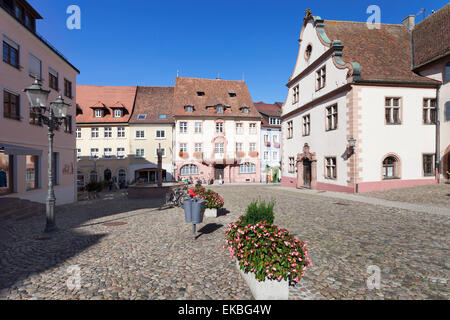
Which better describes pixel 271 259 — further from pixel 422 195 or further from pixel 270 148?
pixel 270 148

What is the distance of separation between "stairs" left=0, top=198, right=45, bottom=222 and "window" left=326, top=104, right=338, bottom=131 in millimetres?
18884

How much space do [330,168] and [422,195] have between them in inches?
244

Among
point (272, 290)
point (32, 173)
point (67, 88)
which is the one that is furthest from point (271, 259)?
point (67, 88)

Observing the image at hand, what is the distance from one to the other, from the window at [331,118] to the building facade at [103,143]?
81.0ft

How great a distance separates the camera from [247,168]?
3578 centimetres

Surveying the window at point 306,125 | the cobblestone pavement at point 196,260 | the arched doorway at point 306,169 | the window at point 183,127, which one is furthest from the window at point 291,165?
the cobblestone pavement at point 196,260

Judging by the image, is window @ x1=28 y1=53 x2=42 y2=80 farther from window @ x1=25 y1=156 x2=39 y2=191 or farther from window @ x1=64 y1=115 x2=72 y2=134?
window @ x1=25 y1=156 x2=39 y2=191

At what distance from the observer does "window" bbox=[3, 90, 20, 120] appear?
11.7 metres

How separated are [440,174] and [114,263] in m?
21.3

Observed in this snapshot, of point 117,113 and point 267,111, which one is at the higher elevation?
point 267,111

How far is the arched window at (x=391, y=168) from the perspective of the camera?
16.7 meters

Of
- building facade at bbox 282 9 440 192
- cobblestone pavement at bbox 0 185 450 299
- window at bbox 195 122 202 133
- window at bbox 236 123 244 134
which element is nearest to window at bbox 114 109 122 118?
window at bbox 195 122 202 133
